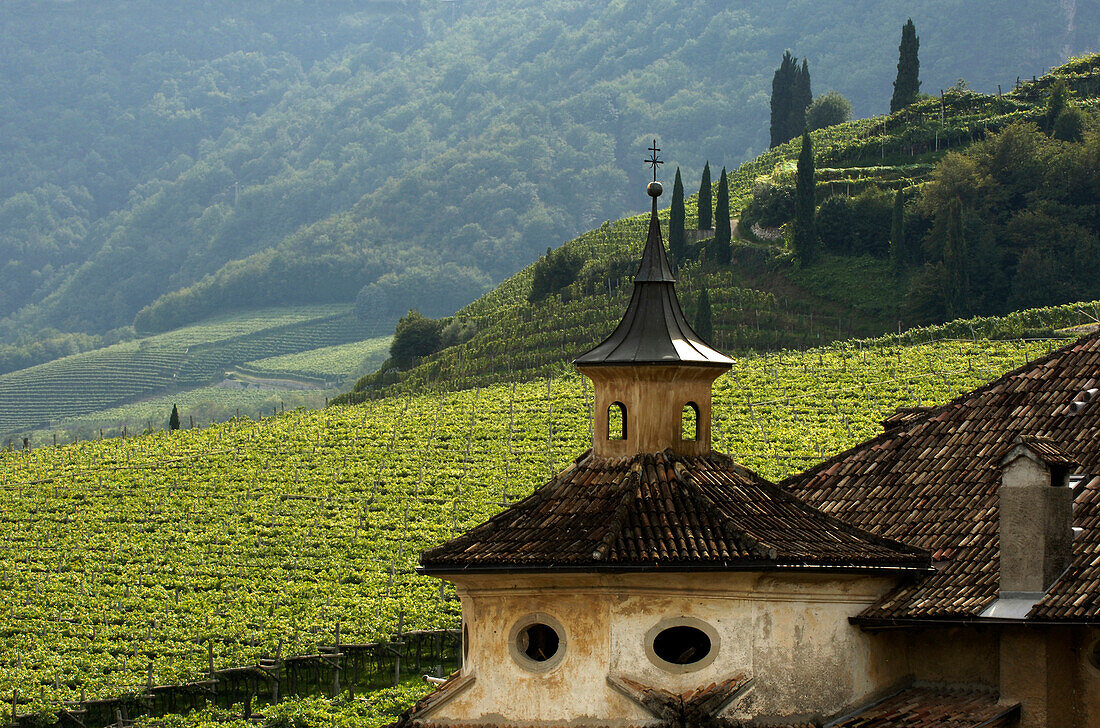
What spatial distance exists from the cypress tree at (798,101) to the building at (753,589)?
143m

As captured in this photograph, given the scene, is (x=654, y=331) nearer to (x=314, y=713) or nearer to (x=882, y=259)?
(x=314, y=713)

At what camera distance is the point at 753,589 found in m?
20.5

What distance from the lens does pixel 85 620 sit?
1937 inches

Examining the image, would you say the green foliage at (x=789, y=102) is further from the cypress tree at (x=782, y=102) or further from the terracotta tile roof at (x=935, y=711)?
the terracotta tile roof at (x=935, y=711)

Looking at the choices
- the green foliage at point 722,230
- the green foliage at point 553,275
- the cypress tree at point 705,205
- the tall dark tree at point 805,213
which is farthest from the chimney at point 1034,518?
the cypress tree at point 705,205

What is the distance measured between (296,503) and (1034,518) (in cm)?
4560

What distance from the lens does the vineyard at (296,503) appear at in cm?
4688

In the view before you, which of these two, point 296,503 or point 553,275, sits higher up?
point 553,275

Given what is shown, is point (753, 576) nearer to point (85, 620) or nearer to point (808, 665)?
point (808, 665)

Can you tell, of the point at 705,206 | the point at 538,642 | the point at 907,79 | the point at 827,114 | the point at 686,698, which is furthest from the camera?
the point at 827,114

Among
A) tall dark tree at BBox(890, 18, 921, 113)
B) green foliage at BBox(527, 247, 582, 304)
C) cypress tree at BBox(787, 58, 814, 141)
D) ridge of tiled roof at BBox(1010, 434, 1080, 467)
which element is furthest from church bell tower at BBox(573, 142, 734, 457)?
cypress tree at BBox(787, 58, 814, 141)

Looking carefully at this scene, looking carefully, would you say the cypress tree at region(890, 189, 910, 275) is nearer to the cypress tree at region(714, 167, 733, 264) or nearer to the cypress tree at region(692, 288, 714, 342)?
the cypress tree at region(714, 167, 733, 264)

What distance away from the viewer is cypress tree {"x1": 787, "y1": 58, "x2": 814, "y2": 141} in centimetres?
16288

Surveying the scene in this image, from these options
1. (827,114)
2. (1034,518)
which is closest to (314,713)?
(1034,518)
